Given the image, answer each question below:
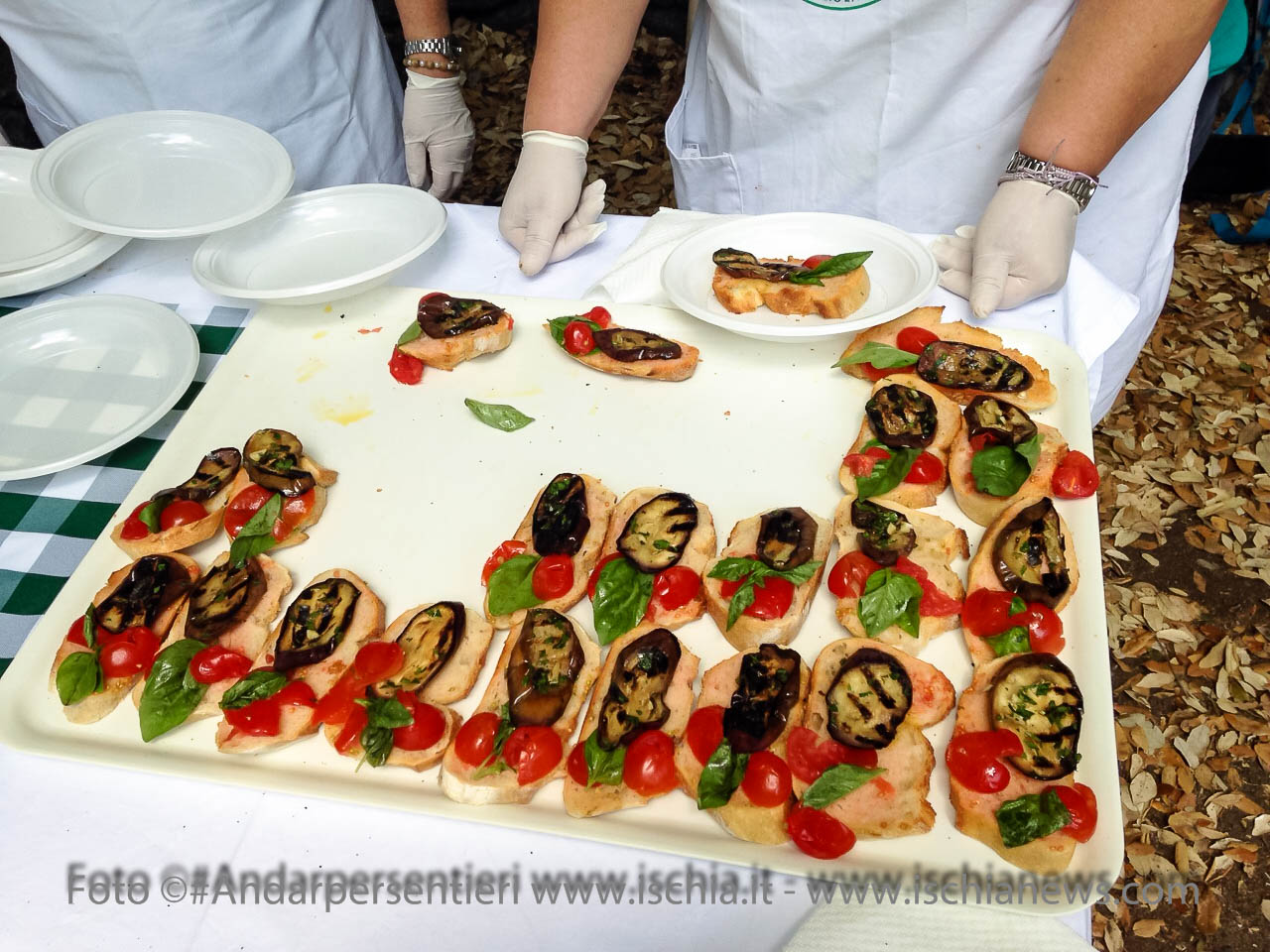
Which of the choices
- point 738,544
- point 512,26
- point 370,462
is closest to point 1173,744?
point 738,544

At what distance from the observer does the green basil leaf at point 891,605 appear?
157 cm

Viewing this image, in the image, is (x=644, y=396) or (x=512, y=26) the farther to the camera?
(x=512, y=26)

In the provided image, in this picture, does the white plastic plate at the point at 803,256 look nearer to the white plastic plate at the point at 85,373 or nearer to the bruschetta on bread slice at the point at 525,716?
the bruschetta on bread slice at the point at 525,716

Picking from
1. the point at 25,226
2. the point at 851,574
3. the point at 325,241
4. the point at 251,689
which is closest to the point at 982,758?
the point at 851,574

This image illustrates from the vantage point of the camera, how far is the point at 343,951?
4.20 feet

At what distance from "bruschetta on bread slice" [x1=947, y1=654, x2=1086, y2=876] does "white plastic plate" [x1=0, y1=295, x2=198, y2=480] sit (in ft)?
5.92

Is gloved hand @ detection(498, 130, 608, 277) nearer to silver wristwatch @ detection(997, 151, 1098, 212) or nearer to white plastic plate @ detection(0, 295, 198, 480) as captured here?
white plastic plate @ detection(0, 295, 198, 480)

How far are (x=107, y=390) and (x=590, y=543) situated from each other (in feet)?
4.19

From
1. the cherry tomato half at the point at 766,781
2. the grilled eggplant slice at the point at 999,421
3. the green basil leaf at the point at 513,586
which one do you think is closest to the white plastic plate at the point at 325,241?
the green basil leaf at the point at 513,586

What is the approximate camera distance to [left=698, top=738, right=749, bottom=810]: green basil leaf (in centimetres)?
135

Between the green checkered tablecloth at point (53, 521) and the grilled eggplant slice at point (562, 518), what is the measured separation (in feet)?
3.16

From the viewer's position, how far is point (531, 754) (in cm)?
142

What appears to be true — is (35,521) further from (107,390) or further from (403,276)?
(403,276)

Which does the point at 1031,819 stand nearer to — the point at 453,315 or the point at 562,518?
the point at 562,518
